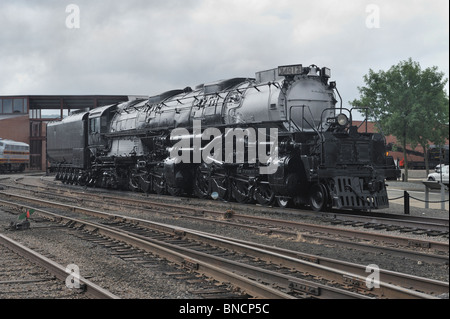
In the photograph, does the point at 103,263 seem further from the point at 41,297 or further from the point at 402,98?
the point at 402,98

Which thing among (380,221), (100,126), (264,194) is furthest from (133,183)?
(380,221)

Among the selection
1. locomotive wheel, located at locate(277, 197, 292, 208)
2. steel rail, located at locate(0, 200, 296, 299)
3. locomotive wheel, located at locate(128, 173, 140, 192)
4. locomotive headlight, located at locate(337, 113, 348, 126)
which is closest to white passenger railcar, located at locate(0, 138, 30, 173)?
locomotive wheel, located at locate(128, 173, 140, 192)

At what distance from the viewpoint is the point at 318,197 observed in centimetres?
1402

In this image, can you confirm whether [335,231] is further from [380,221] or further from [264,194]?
[264,194]

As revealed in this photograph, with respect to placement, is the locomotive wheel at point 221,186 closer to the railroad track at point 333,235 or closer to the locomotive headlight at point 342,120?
the railroad track at point 333,235

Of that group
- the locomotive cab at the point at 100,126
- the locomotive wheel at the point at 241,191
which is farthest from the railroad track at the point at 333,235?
the locomotive cab at the point at 100,126

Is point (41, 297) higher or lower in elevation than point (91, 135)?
lower

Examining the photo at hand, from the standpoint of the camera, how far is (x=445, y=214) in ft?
47.0

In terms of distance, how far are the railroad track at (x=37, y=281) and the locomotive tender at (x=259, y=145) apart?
769cm

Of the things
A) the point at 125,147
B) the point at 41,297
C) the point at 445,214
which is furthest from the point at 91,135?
the point at 41,297

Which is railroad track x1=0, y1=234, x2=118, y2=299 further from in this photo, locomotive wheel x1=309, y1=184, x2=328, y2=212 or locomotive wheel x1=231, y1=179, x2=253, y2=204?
locomotive wheel x1=231, y1=179, x2=253, y2=204

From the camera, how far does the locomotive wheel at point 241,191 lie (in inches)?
641
